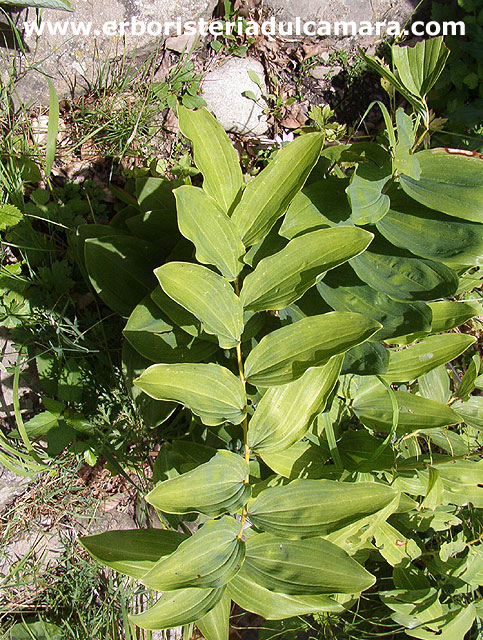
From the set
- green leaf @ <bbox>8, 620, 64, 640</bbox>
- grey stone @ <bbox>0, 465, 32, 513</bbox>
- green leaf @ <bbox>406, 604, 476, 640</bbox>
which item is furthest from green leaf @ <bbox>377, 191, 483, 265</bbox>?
green leaf @ <bbox>8, 620, 64, 640</bbox>

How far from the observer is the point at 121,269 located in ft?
5.90

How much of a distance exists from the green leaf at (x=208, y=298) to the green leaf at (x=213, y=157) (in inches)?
10.7

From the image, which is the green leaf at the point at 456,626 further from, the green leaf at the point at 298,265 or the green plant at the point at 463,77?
the green plant at the point at 463,77

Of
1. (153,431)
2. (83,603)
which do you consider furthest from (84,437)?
(83,603)

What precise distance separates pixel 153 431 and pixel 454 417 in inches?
47.2

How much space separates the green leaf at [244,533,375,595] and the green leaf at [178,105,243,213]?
0.91 metres

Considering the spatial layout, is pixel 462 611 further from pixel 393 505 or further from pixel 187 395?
pixel 187 395

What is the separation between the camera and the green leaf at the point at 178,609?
1.26m

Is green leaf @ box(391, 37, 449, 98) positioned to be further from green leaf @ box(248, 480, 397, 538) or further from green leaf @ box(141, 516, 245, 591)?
green leaf @ box(141, 516, 245, 591)

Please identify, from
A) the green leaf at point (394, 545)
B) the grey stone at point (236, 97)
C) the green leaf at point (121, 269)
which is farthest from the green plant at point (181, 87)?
the green leaf at point (394, 545)

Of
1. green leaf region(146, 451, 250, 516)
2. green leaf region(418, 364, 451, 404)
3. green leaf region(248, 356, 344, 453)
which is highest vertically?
green leaf region(248, 356, 344, 453)

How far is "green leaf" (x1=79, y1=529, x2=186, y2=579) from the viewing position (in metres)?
1.43

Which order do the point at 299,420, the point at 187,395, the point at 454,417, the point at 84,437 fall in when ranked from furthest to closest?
the point at 84,437 < the point at 454,417 < the point at 299,420 < the point at 187,395

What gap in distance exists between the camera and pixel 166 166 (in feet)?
8.34
